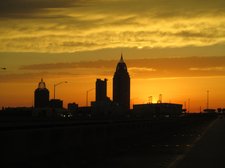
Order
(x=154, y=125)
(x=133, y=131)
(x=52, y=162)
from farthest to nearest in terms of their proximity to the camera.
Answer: (x=154, y=125)
(x=133, y=131)
(x=52, y=162)

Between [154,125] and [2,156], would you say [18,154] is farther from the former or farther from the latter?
[154,125]

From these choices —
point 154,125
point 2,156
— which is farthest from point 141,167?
point 154,125

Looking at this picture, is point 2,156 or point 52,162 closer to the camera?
point 2,156

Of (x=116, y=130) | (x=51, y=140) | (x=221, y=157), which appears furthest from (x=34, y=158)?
(x=116, y=130)

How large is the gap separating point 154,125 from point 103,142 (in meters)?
29.8

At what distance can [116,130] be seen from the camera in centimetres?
4047

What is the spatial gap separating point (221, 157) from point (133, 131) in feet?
80.6

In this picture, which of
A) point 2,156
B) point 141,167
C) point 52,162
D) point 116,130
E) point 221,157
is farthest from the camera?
point 116,130

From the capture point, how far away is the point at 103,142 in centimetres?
3434

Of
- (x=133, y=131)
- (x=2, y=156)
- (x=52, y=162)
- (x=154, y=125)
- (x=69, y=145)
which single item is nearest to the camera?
(x=2, y=156)

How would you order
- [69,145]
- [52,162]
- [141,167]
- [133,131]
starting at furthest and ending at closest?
[133,131] < [69,145] < [52,162] < [141,167]

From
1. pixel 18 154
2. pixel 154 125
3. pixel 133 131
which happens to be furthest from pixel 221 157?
pixel 154 125

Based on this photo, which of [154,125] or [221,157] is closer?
[221,157]

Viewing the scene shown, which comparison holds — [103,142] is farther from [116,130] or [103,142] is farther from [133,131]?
[133,131]
